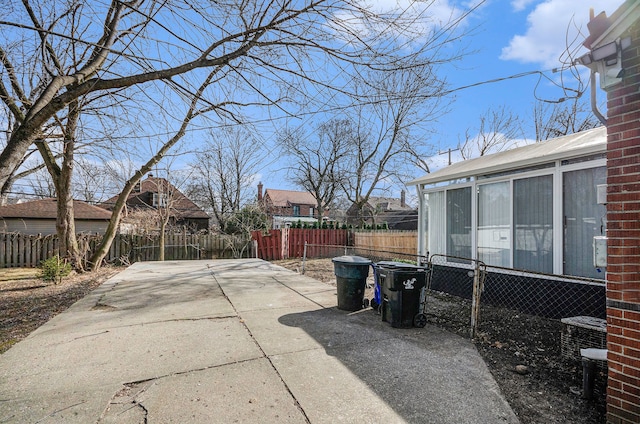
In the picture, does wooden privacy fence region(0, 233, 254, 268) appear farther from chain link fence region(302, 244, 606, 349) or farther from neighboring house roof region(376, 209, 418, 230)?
neighboring house roof region(376, 209, 418, 230)

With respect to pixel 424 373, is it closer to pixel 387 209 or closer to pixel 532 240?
pixel 532 240

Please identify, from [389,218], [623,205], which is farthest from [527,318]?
[389,218]

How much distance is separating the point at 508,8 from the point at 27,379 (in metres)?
7.46

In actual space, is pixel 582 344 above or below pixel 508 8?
below

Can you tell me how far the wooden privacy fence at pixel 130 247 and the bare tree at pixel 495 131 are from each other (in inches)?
675

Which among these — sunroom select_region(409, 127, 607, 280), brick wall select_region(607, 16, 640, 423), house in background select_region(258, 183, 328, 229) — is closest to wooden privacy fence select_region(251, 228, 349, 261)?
sunroom select_region(409, 127, 607, 280)

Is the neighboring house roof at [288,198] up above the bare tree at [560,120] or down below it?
below

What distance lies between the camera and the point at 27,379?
3090 mm

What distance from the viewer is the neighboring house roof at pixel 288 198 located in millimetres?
49531

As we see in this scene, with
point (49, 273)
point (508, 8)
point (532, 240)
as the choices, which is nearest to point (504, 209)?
point (532, 240)

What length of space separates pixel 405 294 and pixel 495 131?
21224 mm

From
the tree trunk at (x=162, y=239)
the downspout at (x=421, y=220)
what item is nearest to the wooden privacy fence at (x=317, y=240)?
the tree trunk at (x=162, y=239)

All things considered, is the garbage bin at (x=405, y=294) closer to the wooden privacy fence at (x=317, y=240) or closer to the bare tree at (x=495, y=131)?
the wooden privacy fence at (x=317, y=240)

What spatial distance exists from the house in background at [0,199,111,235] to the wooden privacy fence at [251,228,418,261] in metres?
11.2
